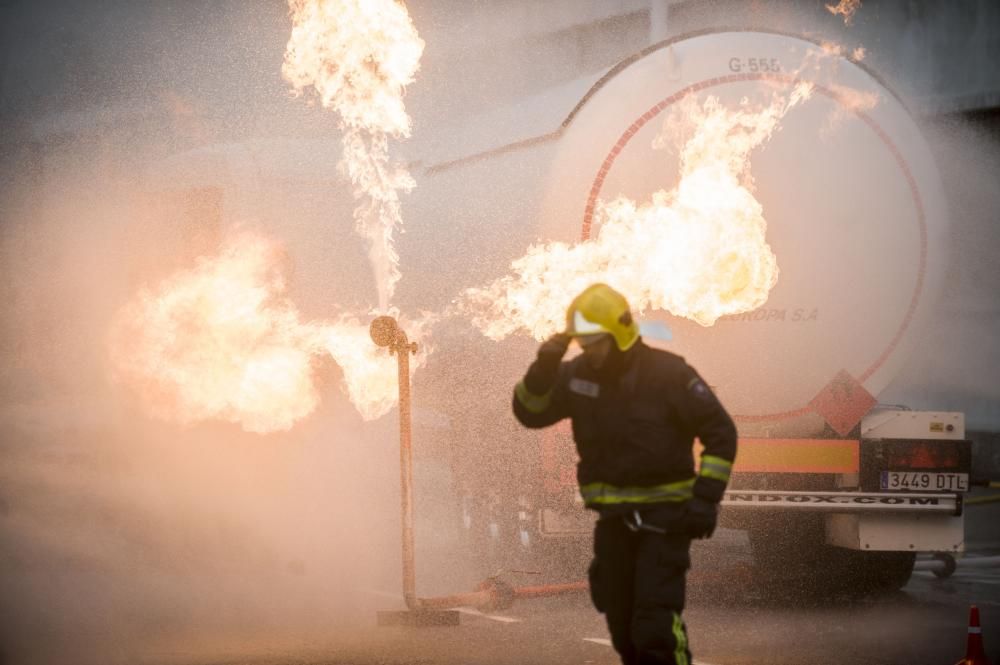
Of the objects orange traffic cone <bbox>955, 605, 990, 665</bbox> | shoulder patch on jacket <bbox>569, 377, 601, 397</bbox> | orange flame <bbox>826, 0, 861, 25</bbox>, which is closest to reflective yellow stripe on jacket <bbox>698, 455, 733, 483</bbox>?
shoulder patch on jacket <bbox>569, 377, 601, 397</bbox>

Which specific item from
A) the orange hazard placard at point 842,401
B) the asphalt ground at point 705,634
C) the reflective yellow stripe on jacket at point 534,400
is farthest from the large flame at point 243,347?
the reflective yellow stripe on jacket at point 534,400

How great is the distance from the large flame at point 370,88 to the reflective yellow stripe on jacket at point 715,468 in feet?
14.0

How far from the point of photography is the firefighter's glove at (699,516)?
18.7ft

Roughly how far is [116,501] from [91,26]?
4.90 m

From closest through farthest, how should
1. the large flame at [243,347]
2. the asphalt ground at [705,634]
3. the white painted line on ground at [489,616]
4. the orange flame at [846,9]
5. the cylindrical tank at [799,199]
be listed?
the asphalt ground at [705,634] < the cylindrical tank at [799,199] < the white painted line on ground at [489,616] < the large flame at [243,347] < the orange flame at [846,9]

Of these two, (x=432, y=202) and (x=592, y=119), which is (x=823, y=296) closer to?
(x=592, y=119)

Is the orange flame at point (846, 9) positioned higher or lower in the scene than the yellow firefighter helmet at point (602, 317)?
higher

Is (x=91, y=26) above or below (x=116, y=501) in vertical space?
above

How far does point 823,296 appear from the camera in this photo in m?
8.76

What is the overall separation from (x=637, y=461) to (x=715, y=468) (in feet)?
0.95

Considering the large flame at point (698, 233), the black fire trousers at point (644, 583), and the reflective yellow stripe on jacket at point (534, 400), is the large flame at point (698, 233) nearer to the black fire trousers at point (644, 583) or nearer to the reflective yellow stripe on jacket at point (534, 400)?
the reflective yellow stripe on jacket at point (534, 400)

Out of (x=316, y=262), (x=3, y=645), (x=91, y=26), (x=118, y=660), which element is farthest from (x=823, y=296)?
(x=91, y=26)

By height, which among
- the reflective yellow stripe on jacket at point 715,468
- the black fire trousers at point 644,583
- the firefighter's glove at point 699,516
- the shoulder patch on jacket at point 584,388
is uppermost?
the shoulder patch on jacket at point 584,388

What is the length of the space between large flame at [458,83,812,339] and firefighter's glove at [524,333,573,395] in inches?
100
